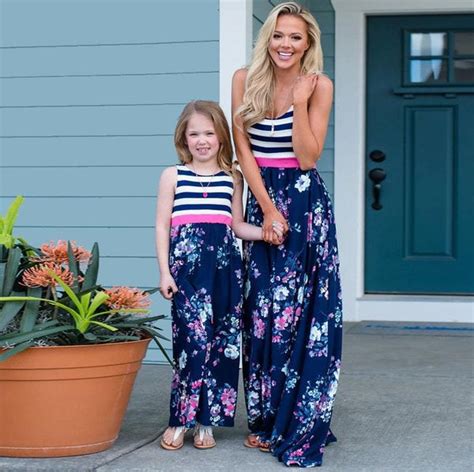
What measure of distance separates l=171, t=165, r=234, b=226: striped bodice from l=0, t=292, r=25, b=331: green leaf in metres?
0.61

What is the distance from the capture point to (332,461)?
3799 millimetres

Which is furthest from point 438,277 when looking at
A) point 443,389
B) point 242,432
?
point 242,432

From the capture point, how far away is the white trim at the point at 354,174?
267 inches

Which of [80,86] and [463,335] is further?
[463,335]

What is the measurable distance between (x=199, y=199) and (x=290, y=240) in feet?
1.17

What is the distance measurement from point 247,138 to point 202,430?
3.43ft

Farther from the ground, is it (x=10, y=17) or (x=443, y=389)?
(x=10, y=17)

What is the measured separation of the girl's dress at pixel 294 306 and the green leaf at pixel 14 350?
2.60ft

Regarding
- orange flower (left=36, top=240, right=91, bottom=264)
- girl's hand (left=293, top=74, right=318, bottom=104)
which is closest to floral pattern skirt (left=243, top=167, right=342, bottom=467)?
girl's hand (left=293, top=74, right=318, bottom=104)

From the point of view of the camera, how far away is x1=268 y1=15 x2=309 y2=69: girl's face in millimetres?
3801

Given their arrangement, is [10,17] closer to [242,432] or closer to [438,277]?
[242,432]

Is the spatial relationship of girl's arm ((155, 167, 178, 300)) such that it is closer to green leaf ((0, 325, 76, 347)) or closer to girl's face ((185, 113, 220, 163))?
girl's face ((185, 113, 220, 163))

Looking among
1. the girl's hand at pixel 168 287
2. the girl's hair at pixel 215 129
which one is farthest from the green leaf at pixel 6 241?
the girl's hair at pixel 215 129

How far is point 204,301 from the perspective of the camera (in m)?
3.88
